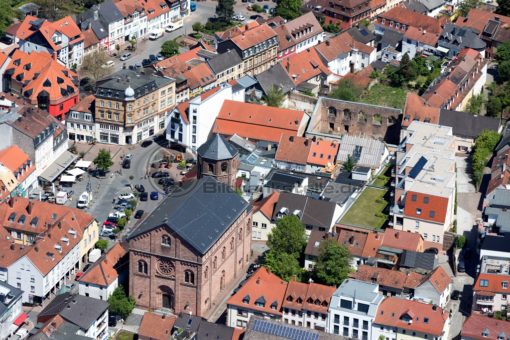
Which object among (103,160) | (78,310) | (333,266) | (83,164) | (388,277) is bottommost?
(83,164)

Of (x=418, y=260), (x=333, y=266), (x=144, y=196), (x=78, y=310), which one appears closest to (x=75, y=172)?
(x=144, y=196)

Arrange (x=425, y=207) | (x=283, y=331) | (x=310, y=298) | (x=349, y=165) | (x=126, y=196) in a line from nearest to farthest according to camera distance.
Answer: (x=283, y=331) < (x=310, y=298) < (x=425, y=207) < (x=126, y=196) < (x=349, y=165)

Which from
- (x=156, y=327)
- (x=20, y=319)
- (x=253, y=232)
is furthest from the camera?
(x=253, y=232)

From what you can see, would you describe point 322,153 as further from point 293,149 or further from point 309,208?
point 309,208

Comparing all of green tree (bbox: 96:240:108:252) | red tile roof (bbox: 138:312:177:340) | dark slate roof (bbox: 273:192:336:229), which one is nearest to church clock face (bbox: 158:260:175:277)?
red tile roof (bbox: 138:312:177:340)

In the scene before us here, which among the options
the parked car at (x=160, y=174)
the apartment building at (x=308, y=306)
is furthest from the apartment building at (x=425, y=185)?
the parked car at (x=160, y=174)

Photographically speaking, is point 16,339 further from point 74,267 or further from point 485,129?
point 485,129
